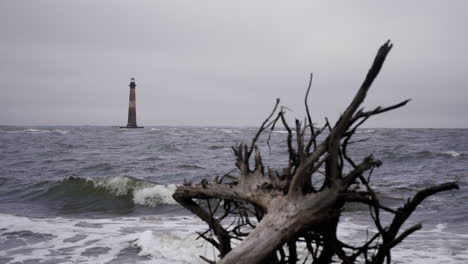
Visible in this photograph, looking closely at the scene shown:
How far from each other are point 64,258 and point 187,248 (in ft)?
6.24

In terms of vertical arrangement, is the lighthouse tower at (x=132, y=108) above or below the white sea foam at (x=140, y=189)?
above

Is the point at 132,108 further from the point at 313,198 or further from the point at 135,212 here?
the point at 313,198

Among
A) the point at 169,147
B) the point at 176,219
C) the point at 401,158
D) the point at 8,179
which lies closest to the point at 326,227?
the point at 176,219

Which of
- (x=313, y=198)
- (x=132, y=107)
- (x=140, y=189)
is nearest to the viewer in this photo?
(x=313, y=198)

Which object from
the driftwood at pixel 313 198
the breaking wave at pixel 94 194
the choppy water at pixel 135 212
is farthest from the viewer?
the breaking wave at pixel 94 194

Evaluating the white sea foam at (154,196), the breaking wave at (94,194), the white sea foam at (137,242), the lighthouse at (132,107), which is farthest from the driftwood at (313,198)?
the lighthouse at (132,107)

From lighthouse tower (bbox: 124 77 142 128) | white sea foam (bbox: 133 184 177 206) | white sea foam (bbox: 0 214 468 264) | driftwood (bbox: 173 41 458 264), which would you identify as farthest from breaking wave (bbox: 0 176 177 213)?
lighthouse tower (bbox: 124 77 142 128)

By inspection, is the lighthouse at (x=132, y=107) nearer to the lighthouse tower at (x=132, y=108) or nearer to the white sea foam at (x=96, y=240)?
the lighthouse tower at (x=132, y=108)

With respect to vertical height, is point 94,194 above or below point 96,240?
below

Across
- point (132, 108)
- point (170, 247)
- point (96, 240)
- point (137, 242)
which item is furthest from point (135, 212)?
point (132, 108)

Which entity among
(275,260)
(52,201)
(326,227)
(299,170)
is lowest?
(52,201)

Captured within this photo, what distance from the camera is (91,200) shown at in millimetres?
13516

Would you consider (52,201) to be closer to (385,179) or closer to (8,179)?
(8,179)

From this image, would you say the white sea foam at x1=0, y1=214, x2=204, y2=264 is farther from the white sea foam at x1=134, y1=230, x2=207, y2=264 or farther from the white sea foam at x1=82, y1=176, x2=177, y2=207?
the white sea foam at x1=82, y1=176, x2=177, y2=207
